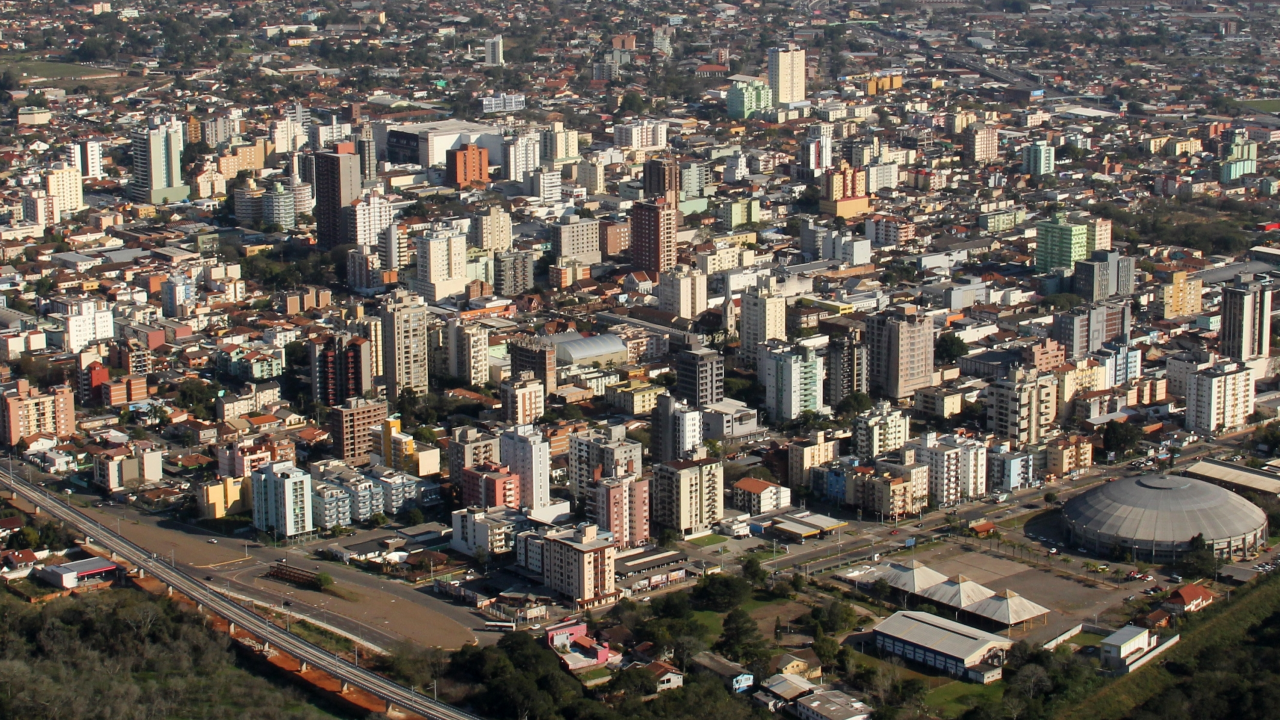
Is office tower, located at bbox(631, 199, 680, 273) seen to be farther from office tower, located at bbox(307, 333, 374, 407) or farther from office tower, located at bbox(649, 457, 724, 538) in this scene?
office tower, located at bbox(649, 457, 724, 538)

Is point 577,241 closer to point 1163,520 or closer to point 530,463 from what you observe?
point 530,463

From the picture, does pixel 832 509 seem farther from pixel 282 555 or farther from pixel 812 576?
pixel 282 555

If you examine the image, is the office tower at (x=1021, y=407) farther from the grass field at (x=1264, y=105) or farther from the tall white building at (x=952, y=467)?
the grass field at (x=1264, y=105)

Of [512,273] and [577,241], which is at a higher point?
[577,241]

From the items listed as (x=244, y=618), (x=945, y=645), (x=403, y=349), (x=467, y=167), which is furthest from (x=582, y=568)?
(x=467, y=167)

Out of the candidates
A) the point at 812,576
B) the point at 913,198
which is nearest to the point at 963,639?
the point at 812,576
